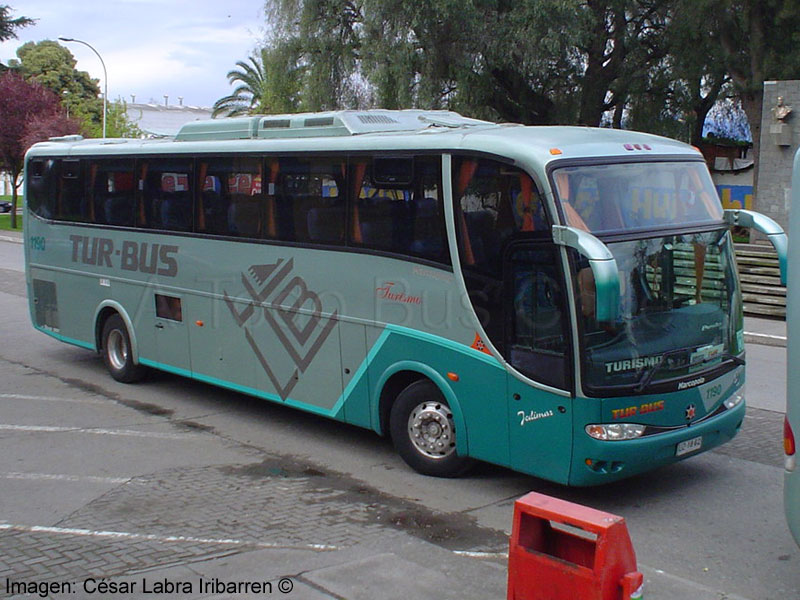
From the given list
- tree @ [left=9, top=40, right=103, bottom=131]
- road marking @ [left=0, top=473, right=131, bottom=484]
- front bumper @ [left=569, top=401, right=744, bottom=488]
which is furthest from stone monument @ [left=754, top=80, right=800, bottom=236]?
tree @ [left=9, top=40, right=103, bottom=131]

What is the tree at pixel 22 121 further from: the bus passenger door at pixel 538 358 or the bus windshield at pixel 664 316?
the bus windshield at pixel 664 316

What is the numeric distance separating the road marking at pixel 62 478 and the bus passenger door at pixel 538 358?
11.3 ft

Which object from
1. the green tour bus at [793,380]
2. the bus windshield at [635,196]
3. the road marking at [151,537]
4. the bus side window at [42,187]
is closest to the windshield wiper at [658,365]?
the bus windshield at [635,196]

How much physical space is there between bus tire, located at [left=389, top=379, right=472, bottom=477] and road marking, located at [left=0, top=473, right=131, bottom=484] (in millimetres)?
2419

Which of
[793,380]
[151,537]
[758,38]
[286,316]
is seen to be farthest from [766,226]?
[758,38]

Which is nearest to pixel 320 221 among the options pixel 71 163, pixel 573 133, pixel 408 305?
pixel 408 305

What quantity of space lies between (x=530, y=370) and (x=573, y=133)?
204cm

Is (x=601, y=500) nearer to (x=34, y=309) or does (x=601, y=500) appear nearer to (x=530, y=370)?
(x=530, y=370)

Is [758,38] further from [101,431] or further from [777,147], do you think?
[101,431]

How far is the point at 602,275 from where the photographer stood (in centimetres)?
621

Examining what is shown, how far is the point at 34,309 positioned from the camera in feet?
45.5

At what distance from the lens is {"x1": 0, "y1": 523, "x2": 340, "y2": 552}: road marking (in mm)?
6449

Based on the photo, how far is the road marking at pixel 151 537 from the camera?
6.45m

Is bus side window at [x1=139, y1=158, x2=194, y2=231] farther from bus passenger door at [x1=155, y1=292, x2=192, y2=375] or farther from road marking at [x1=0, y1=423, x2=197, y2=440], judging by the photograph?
road marking at [x1=0, y1=423, x2=197, y2=440]
